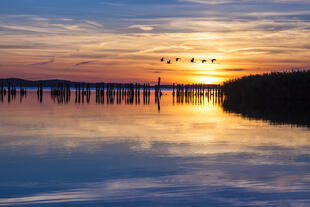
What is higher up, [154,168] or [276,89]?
[276,89]

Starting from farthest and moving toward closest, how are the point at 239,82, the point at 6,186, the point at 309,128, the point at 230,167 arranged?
1. the point at 239,82
2. the point at 309,128
3. the point at 230,167
4. the point at 6,186

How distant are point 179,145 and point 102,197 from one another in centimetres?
665

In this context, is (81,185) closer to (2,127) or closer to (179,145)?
(179,145)

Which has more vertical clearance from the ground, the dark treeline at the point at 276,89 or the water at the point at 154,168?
the dark treeline at the point at 276,89

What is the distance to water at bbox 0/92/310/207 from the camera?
25.3ft

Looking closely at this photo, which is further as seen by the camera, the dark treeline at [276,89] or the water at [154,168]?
the dark treeline at [276,89]

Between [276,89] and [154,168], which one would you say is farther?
[276,89]

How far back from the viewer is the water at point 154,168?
7.73 meters

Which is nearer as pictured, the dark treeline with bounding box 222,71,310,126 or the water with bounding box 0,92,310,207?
the water with bounding box 0,92,310,207

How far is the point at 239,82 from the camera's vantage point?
55000mm

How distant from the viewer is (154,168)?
10.3 m

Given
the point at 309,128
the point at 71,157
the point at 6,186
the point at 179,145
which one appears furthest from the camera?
the point at 309,128

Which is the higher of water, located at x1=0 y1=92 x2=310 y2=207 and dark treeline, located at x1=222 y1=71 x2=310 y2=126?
dark treeline, located at x1=222 y1=71 x2=310 y2=126

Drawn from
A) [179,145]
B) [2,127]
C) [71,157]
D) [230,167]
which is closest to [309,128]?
[179,145]
